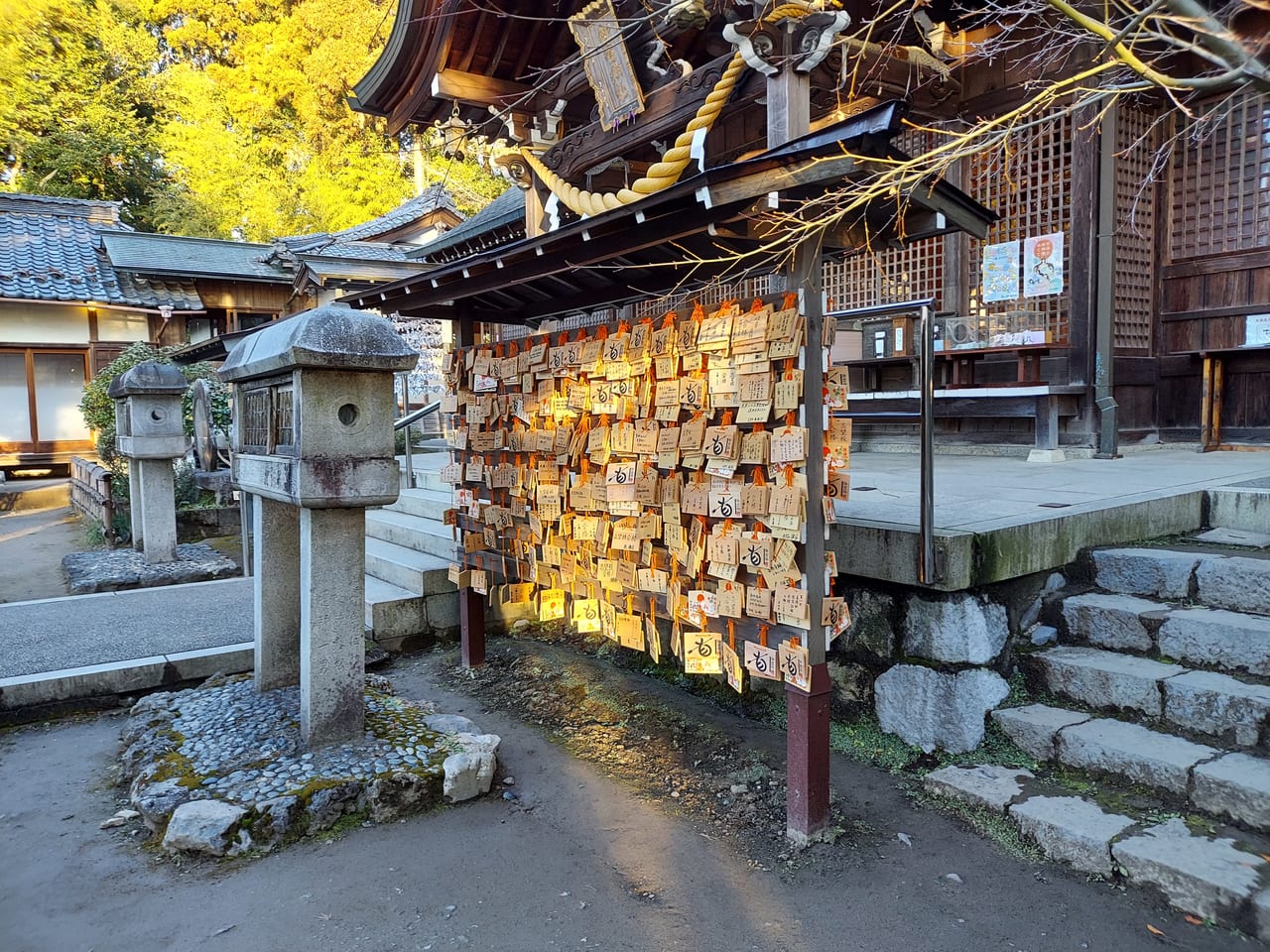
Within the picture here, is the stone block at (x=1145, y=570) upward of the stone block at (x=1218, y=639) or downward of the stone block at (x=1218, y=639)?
upward

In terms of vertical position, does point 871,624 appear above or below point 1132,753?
above

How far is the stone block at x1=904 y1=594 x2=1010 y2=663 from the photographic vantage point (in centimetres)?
403

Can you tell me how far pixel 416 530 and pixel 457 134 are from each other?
4269 millimetres

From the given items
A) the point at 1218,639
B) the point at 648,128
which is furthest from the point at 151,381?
Result: the point at 1218,639

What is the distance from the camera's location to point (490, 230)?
12.8 m

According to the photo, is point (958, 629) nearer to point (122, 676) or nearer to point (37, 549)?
point (122, 676)

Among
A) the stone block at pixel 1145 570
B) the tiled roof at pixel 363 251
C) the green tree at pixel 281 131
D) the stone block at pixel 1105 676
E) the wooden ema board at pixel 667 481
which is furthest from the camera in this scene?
the green tree at pixel 281 131

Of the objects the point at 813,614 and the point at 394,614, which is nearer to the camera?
the point at 813,614

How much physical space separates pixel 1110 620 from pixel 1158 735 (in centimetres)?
75

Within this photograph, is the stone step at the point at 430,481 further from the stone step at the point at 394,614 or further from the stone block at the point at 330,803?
the stone block at the point at 330,803

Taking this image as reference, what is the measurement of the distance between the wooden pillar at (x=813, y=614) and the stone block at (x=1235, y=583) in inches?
88.9

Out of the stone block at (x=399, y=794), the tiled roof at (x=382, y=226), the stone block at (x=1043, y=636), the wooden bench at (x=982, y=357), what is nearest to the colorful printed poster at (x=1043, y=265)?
the wooden bench at (x=982, y=357)

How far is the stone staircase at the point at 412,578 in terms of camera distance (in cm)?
665

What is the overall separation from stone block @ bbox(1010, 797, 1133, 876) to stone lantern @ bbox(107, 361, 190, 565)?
9179mm
